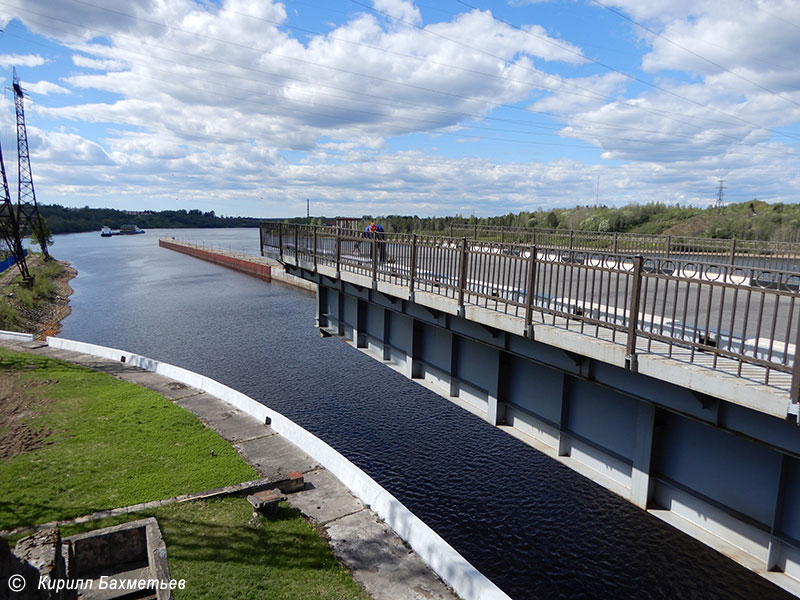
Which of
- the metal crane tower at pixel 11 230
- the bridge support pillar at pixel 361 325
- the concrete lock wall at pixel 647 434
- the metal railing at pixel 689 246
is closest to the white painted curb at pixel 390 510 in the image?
the concrete lock wall at pixel 647 434

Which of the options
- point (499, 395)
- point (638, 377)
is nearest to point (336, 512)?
point (499, 395)

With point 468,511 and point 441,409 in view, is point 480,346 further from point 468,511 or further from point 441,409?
point 441,409

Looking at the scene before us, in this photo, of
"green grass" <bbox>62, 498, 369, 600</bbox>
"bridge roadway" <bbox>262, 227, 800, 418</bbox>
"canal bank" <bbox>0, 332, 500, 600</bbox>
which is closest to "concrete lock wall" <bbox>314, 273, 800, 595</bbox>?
"bridge roadway" <bbox>262, 227, 800, 418</bbox>

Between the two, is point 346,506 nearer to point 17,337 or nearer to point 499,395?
point 499,395

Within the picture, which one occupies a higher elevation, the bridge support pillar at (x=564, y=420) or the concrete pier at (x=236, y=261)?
the bridge support pillar at (x=564, y=420)

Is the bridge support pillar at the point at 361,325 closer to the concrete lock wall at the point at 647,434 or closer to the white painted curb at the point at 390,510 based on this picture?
the white painted curb at the point at 390,510

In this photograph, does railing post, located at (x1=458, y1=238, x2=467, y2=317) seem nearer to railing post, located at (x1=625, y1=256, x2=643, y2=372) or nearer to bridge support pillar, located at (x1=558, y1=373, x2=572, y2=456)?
bridge support pillar, located at (x1=558, y1=373, x2=572, y2=456)

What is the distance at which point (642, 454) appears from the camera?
741 centimetres

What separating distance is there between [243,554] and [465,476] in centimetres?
1116

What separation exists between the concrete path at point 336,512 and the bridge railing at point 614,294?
510 centimetres

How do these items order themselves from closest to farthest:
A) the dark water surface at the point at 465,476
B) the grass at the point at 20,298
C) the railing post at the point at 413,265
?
the railing post at the point at 413,265 → the dark water surface at the point at 465,476 → the grass at the point at 20,298

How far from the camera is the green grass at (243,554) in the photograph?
9.10m

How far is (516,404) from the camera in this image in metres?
10.4

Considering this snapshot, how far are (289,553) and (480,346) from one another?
223 inches
